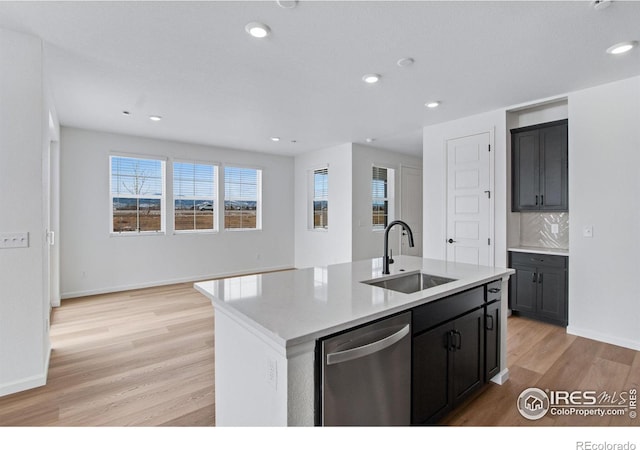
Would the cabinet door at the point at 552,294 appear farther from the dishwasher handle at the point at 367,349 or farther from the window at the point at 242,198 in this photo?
the window at the point at 242,198

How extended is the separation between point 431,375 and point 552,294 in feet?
9.42

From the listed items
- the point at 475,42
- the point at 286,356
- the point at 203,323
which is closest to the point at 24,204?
the point at 203,323

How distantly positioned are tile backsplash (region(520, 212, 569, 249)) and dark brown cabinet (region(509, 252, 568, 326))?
554 millimetres

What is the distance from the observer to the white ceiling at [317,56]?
2.12m

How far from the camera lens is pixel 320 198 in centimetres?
690

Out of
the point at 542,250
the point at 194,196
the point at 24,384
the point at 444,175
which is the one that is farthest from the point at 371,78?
the point at 194,196

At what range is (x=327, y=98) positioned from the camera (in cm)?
373

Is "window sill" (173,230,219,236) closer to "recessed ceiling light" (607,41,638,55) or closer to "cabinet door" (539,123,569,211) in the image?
"cabinet door" (539,123,569,211)

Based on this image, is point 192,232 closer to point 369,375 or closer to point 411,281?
point 411,281

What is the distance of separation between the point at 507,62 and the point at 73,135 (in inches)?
229

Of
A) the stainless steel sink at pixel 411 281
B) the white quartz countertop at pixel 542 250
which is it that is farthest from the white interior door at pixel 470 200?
the stainless steel sink at pixel 411 281

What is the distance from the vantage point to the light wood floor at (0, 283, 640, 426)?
203 centimetres

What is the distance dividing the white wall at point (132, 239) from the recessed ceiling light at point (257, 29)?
4.06m

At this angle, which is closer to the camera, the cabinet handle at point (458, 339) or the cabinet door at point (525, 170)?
the cabinet handle at point (458, 339)
